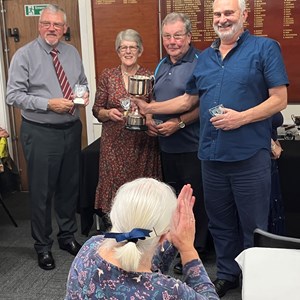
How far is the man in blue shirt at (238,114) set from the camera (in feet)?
6.97

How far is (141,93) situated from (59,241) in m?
1.27

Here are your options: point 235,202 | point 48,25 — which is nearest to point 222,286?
point 235,202

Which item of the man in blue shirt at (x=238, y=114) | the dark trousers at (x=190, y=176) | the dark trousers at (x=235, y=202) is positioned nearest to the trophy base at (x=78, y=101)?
the dark trousers at (x=190, y=176)

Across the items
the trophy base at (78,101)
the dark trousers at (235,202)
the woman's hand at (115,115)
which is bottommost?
the dark trousers at (235,202)

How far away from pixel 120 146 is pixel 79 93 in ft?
1.40

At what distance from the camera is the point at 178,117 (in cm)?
267

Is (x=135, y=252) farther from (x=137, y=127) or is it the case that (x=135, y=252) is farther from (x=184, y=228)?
(x=137, y=127)

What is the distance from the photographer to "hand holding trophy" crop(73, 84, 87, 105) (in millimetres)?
2754

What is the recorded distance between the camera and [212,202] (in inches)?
94.8

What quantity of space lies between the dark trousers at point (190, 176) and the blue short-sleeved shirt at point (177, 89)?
5cm

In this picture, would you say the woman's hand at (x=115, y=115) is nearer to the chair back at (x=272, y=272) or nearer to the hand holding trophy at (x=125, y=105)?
the hand holding trophy at (x=125, y=105)

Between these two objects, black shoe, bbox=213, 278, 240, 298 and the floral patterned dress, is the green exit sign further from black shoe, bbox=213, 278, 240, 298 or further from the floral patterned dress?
black shoe, bbox=213, 278, 240, 298

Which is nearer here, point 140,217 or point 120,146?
point 140,217

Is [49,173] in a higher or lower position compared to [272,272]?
lower
